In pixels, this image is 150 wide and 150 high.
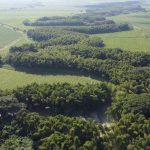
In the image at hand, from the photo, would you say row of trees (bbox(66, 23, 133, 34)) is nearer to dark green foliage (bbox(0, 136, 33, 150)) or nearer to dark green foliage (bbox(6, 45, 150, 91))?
dark green foliage (bbox(6, 45, 150, 91))

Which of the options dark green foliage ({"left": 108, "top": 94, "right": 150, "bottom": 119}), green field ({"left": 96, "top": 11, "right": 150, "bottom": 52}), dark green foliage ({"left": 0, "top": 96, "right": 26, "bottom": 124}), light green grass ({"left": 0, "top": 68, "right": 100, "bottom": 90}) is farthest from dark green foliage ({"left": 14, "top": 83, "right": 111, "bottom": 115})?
green field ({"left": 96, "top": 11, "right": 150, "bottom": 52})

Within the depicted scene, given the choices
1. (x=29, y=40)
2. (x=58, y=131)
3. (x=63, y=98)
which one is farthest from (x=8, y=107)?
(x=29, y=40)

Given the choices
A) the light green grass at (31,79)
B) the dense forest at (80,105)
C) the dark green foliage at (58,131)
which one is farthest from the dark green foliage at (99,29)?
the dark green foliage at (58,131)

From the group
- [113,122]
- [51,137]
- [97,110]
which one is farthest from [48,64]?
[51,137]

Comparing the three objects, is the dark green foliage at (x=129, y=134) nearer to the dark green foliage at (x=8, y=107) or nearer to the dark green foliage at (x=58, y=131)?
the dark green foliage at (x=58, y=131)

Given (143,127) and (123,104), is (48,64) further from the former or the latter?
(143,127)

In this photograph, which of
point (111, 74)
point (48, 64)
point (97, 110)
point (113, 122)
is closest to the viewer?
point (113, 122)
